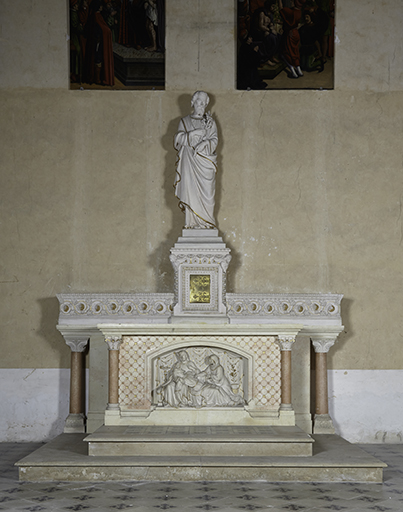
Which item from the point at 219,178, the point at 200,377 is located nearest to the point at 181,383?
the point at 200,377

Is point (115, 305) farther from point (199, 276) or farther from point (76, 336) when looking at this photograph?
point (199, 276)

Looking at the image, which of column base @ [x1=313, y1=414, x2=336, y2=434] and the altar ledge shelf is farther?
column base @ [x1=313, y1=414, x2=336, y2=434]

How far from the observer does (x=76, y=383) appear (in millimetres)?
8125

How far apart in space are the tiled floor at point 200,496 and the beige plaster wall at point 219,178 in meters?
2.49

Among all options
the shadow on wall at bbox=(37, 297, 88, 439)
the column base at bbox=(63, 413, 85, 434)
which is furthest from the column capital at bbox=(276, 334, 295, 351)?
the shadow on wall at bbox=(37, 297, 88, 439)

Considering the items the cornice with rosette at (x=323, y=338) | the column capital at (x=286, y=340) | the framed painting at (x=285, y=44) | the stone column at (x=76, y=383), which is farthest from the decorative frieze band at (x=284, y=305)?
the framed painting at (x=285, y=44)

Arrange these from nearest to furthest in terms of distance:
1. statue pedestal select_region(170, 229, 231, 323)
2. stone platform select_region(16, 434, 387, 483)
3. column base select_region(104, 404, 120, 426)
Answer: stone platform select_region(16, 434, 387, 483), column base select_region(104, 404, 120, 426), statue pedestal select_region(170, 229, 231, 323)

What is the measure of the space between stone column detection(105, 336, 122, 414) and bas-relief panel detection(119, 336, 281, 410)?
9 cm

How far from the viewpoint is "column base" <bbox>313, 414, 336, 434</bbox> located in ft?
26.3

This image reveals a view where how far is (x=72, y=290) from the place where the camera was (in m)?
8.44

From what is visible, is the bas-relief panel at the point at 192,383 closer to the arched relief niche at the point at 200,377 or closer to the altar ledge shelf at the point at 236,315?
the arched relief niche at the point at 200,377

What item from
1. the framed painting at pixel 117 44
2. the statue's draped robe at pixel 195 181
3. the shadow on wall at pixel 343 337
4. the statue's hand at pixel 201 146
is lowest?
the shadow on wall at pixel 343 337

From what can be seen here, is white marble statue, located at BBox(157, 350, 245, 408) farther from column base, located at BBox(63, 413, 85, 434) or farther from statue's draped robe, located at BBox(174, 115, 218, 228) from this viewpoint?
statue's draped robe, located at BBox(174, 115, 218, 228)

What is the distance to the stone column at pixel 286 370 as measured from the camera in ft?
24.2
